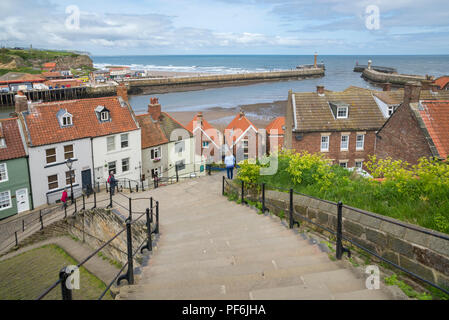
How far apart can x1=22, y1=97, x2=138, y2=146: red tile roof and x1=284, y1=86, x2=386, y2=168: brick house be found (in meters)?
14.1

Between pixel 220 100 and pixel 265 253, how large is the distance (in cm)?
8460

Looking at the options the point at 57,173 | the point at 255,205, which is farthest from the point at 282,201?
the point at 57,173

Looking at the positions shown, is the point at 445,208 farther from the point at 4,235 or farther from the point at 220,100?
the point at 220,100

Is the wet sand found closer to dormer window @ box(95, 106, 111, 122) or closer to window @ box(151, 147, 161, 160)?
window @ box(151, 147, 161, 160)

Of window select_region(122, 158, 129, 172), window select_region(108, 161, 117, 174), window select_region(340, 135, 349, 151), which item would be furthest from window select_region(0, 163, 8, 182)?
window select_region(340, 135, 349, 151)

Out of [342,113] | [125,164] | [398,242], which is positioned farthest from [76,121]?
[398,242]

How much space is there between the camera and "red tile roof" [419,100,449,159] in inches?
718

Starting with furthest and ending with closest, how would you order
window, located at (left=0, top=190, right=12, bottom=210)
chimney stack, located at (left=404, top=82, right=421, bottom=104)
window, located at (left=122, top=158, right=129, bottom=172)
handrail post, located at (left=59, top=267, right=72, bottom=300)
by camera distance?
window, located at (left=122, top=158, right=129, bottom=172) < window, located at (left=0, top=190, right=12, bottom=210) < chimney stack, located at (left=404, top=82, right=421, bottom=104) < handrail post, located at (left=59, top=267, right=72, bottom=300)

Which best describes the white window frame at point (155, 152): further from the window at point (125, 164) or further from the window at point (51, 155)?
the window at point (51, 155)

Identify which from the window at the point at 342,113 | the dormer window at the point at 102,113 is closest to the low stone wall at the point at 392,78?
the window at the point at 342,113

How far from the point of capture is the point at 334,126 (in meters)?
28.0

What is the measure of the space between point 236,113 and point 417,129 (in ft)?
167

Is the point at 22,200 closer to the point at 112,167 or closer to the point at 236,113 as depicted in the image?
the point at 112,167

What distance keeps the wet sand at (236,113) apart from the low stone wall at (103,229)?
1532 inches
